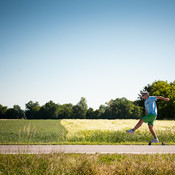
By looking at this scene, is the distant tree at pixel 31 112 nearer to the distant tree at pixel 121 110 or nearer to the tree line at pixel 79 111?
the tree line at pixel 79 111

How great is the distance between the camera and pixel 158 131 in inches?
572

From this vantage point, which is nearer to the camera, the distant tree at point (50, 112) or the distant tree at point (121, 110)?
the distant tree at point (121, 110)

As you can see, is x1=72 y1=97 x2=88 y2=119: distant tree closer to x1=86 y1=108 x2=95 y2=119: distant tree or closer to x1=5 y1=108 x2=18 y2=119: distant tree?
x1=86 y1=108 x2=95 y2=119: distant tree

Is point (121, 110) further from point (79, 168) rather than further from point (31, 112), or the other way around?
point (79, 168)

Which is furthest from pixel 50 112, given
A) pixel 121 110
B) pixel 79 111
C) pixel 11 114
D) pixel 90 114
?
pixel 121 110

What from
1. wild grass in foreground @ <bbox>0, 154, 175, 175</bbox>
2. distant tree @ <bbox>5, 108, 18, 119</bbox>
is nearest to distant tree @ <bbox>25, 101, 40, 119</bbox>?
distant tree @ <bbox>5, 108, 18, 119</bbox>

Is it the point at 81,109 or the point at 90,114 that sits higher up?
the point at 81,109

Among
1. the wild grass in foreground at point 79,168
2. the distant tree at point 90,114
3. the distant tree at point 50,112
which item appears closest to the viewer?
the wild grass in foreground at point 79,168

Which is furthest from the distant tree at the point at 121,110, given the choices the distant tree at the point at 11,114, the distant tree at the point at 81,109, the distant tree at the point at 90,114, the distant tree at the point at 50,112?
the distant tree at the point at 11,114

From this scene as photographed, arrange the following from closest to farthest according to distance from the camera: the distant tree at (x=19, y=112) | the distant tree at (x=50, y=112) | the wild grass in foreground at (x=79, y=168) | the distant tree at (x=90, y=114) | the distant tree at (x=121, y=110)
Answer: the wild grass in foreground at (x=79, y=168) < the distant tree at (x=121, y=110) < the distant tree at (x=50, y=112) < the distant tree at (x=19, y=112) < the distant tree at (x=90, y=114)

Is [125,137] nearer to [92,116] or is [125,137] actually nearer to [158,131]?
[158,131]

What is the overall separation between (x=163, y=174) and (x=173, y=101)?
168 feet

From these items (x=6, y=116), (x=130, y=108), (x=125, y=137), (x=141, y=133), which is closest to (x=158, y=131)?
(x=141, y=133)

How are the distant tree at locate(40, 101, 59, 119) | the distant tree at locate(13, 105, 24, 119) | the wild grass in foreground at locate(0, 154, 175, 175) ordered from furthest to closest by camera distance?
the distant tree at locate(13, 105, 24, 119)
the distant tree at locate(40, 101, 59, 119)
the wild grass in foreground at locate(0, 154, 175, 175)
